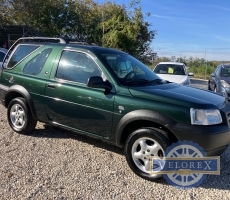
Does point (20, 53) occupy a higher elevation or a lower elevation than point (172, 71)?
higher

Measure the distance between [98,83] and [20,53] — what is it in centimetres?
229

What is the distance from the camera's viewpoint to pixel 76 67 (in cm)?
419

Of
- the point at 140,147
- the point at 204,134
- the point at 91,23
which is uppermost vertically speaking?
the point at 91,23

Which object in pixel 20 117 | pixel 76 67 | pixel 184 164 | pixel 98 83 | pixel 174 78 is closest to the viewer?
pixel 184 164

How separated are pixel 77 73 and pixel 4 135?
1.99 metres

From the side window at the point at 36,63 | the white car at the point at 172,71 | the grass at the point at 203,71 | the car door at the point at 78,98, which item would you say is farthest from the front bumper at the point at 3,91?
the grass at the point at 203,71

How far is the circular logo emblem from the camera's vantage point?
3.27 metres

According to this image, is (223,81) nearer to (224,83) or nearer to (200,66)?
(224,83)

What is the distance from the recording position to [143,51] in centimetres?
2548

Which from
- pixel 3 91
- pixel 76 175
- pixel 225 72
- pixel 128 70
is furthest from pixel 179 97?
pixel 225 72

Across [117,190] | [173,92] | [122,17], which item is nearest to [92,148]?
[117,190]

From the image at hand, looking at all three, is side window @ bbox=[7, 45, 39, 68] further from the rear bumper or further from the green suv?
the rear bumper

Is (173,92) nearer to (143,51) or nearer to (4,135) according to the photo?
(4,135)

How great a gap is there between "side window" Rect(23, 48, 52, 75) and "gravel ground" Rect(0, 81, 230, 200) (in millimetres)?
1250
